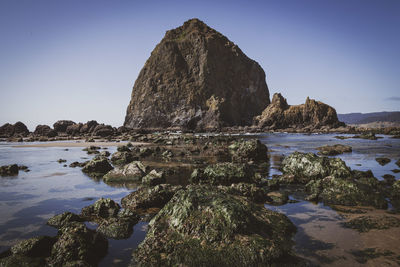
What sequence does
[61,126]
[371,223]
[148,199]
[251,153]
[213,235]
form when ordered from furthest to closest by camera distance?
[61,126], [251,153], [148,199], [371,223], [213,235]

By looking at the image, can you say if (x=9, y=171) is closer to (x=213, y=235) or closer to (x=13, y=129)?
(x=213, y=235)

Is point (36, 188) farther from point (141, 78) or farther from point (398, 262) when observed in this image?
point (141, 78)

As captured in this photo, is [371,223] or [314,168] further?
[314,168]

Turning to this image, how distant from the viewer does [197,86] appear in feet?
352

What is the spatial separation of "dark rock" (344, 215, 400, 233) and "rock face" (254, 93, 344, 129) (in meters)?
80.5

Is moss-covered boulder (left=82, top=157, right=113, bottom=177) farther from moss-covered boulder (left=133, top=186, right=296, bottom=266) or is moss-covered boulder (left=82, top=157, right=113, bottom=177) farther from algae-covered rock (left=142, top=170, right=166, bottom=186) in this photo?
moss-covered boulder (left=133, top=186, right=296, bottom=266)

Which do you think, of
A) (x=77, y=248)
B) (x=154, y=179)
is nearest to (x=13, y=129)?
(x=154, y=179)

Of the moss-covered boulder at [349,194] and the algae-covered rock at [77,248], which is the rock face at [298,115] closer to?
the moss-covered boulder at [349,194]

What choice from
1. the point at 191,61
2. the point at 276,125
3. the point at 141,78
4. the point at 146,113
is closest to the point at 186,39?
the point at 191,61

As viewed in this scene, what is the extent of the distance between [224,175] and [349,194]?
495 centimetres

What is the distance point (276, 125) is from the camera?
86.0 meters

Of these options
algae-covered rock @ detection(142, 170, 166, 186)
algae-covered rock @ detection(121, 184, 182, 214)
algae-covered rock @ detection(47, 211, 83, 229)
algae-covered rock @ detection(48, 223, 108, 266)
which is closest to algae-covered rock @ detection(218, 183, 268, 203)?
algae-covered rock @ detection(121, 184, 182, 214)

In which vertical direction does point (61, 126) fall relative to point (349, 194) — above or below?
above

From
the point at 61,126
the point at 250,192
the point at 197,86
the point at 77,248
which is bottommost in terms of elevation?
the point at 250,192
